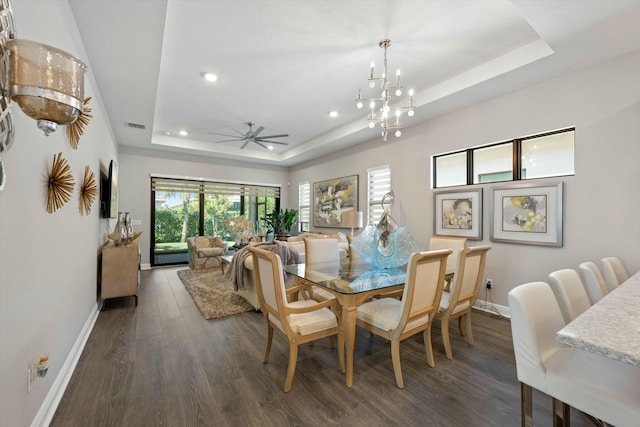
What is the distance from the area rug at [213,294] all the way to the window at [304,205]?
2.67 m

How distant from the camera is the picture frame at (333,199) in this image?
226 inches

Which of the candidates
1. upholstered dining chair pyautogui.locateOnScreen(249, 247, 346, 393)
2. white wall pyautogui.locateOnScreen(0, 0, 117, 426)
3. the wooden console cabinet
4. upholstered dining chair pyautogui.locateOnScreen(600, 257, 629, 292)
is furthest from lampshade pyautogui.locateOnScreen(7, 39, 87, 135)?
upholstered dining chair pyautogui.locateOnScreen(600, 257, 629, 292)

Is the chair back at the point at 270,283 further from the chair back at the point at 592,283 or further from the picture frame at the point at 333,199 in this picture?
the picture frame at the point at 333,199

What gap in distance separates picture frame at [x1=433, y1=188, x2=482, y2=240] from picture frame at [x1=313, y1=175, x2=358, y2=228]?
1.86m

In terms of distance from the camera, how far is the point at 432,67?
312 centimetres

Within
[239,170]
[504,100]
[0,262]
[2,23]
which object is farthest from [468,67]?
[239,170]

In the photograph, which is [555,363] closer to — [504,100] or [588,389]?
[588,389]

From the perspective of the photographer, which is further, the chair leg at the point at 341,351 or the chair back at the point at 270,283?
the chair leg at the point at 341,351

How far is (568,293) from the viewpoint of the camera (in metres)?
1.59

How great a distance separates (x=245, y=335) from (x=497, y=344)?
2.45m

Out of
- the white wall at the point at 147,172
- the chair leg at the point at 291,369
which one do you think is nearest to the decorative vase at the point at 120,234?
the white wall at the point at 147,172

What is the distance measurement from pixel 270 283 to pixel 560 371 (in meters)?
1.62

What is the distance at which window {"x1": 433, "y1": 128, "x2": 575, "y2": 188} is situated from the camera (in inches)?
117

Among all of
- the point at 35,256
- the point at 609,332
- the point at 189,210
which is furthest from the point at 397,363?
the point at 189,210
